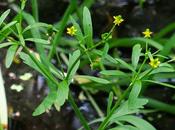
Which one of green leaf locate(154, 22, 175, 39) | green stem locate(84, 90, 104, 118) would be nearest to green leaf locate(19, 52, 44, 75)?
green stem locate(84, 90, 104, 118)

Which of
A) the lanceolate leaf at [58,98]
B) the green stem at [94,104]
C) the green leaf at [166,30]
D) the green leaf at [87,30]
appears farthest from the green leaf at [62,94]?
the green leaf at [166,30]

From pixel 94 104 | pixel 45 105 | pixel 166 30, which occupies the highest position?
pixel 166 30

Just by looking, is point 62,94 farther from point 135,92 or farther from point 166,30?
point 166,30

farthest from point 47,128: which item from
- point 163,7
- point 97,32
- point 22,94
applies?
point 163,7

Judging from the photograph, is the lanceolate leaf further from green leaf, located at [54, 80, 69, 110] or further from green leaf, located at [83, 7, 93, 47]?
green leaf, located at [83, 7, 93, 47]

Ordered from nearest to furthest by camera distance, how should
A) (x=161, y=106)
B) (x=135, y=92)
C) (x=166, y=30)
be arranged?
(x=135, y=92) < (x=161, y=106) < (x=166, y=30)

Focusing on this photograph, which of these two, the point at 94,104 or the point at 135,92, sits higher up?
the point at 135,92

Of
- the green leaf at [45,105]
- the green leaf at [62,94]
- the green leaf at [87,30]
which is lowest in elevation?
the green leaf at [45,105]

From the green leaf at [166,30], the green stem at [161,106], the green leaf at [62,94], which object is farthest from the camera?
the green leaf at [166,30]

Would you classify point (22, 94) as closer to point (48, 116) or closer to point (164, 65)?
point (48, 116)

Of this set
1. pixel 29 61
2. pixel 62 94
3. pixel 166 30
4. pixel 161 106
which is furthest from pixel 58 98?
pixel 166 30

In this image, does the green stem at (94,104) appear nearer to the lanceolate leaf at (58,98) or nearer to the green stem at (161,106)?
the green stem at (161,106)
